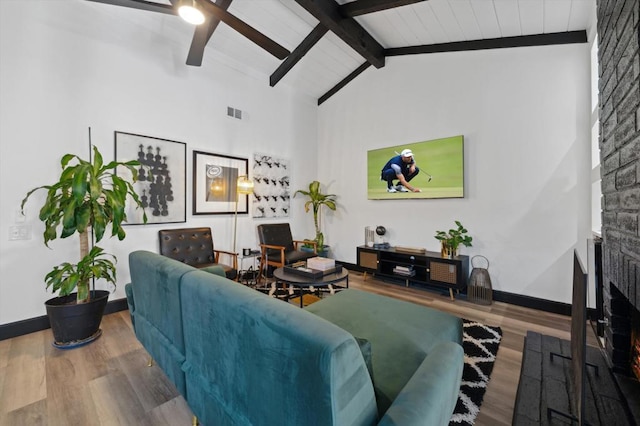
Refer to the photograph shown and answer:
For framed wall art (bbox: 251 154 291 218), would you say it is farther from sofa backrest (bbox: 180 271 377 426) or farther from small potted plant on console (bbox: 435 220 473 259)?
sofa backrest (bbox: 180 271 377 426)

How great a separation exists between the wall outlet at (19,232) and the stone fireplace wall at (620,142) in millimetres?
4406

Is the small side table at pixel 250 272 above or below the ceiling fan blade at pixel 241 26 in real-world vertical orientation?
below

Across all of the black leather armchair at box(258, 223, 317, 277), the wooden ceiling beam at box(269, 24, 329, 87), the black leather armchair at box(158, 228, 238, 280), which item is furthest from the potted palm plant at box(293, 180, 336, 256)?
the wooden ceiling beam at box(269, 24, 329, 87)

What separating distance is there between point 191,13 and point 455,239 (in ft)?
11.8

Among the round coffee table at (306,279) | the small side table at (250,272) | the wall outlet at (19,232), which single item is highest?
the wall outlet at (19,232)

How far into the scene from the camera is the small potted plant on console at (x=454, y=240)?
11.3 ft

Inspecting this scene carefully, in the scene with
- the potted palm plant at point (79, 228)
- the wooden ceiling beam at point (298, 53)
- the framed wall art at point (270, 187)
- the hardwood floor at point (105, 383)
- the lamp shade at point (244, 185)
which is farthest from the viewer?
the framed wall art at point (270, 187)

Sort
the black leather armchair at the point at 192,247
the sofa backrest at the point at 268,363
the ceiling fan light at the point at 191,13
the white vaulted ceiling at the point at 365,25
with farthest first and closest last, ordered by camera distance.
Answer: the black leather armchair at the point at 192,247
the white vaulted ceiling at the point at 365,25
the ceiling fan light at the point at 191,13
the sofa backrest at the point at 268,363

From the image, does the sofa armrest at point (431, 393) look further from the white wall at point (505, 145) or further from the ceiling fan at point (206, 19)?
the white wall at point (505, 145)

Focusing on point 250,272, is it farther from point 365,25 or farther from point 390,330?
point 365,25

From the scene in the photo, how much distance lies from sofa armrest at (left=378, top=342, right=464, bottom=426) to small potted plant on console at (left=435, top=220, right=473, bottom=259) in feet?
8.36

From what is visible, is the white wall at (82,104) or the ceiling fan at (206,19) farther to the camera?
the white wall at (82,104)

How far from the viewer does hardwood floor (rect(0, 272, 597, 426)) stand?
60.8 inches

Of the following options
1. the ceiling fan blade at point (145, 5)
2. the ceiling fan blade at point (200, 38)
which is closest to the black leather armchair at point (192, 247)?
the ceiling fan blade at point (200, 38)
